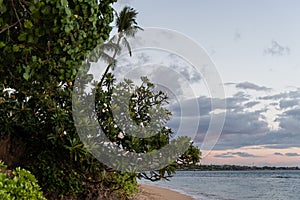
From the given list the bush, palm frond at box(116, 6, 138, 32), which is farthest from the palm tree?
the bush

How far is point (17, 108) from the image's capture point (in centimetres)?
811

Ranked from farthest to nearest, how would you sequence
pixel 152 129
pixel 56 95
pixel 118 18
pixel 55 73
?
1. pixel 118 18
2. pixel 152 129
3. pixel 56 95
4. pixel 55 73

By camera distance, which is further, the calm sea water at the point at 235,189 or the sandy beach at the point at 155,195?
the calm sea water at the point at 235,189

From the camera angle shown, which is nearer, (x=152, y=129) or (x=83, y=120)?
(x=83, y=120)

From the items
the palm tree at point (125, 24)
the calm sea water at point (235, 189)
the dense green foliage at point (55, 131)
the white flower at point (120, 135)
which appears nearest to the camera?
the dense green foliage at point (55, 131)

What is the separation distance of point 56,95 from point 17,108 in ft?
2.68

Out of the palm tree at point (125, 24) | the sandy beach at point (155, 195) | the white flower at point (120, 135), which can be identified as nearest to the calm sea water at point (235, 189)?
the sandy beach at point (155, 195)

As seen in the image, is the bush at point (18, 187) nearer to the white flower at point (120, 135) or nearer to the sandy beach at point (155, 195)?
the white flower at point (120, 135)

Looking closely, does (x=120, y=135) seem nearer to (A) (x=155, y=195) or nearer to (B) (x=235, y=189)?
(A) (x=155, y=195)

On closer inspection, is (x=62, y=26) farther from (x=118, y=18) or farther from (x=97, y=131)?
(x=118, y=18)

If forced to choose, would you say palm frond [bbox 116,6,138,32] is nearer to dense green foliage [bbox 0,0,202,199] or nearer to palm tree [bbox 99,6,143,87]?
palm tree [bbox 99,6,143,87]

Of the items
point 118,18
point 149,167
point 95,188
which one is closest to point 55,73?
point 149,167

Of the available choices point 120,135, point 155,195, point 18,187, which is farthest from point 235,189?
point 18,187

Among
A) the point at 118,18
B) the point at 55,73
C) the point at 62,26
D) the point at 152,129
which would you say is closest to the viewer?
the point at 62,26
